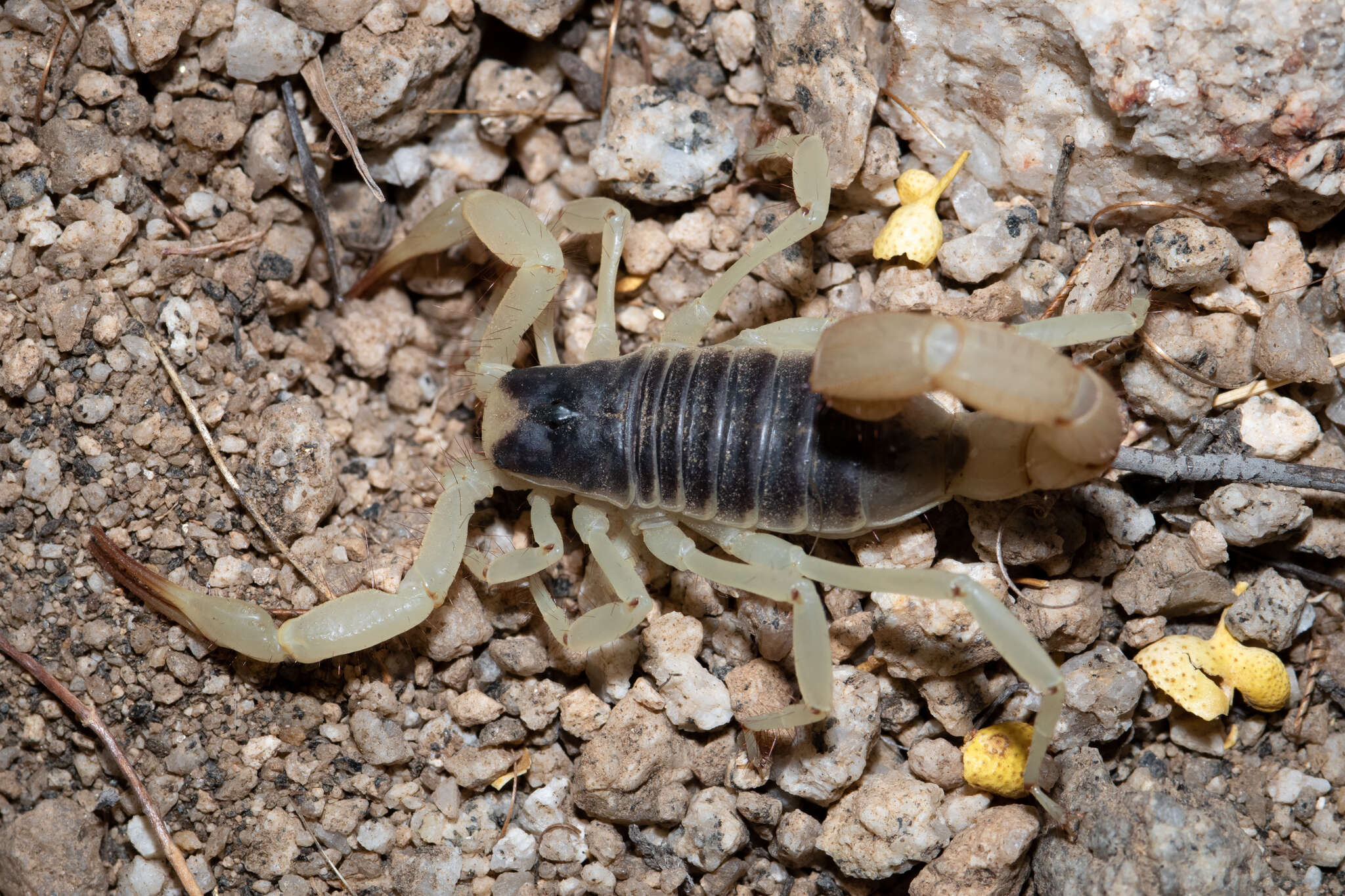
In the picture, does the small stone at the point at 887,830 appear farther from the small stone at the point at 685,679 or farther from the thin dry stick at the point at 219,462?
the thin dry stick at the point at 219,462

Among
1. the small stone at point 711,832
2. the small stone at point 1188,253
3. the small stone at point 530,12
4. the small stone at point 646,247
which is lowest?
the small stone at point 711,832

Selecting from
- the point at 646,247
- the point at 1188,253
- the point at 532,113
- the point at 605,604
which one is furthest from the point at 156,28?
the point at 1188,253

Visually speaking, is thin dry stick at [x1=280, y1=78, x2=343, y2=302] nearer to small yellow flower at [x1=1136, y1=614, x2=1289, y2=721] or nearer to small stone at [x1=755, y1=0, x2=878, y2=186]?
small stone at [x1=755, y1=0, x2=878, y2=186]

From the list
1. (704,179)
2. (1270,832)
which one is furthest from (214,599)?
(1270,832)

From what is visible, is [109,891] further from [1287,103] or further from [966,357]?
[1287,103]

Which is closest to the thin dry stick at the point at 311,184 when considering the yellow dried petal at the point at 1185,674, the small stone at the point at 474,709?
the small stone at the point at 474,709

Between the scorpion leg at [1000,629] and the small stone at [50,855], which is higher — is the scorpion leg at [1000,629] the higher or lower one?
the higher one
